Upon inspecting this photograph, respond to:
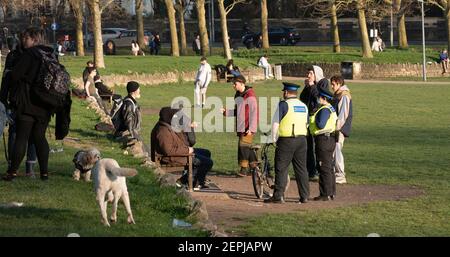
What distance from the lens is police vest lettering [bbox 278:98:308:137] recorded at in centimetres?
1688

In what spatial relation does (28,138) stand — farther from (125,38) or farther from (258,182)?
(125,38)

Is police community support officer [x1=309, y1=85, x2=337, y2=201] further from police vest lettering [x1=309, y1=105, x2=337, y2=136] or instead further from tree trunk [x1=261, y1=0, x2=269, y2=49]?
tree trunk [x1=261, y1=0, x2=269, y2=49]

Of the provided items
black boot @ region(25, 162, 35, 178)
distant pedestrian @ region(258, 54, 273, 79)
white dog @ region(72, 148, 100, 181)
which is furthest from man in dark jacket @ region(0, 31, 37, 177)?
distant pedestrian @ region(258, 54, 273, 79)

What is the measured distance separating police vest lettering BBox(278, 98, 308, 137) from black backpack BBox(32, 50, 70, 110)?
340 centimetres

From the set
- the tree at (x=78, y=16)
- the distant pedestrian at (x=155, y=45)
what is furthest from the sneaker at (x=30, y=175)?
the distant pedestrian at (x=155, y=45)

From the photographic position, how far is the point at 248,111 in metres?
20.2

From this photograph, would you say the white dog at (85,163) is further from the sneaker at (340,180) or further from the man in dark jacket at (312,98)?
the sneaker at (340,180)

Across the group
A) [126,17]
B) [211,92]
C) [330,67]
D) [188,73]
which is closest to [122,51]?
[126,17]

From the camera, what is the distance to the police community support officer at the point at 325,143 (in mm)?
17609

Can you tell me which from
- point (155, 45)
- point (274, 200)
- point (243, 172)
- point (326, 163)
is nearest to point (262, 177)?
point (274, 200)

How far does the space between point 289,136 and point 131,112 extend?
5370 mm

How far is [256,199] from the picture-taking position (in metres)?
17.9

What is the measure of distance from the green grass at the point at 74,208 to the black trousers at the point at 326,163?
104 inches

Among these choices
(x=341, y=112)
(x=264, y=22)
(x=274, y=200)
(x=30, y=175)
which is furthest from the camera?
(x=264, y=22)
